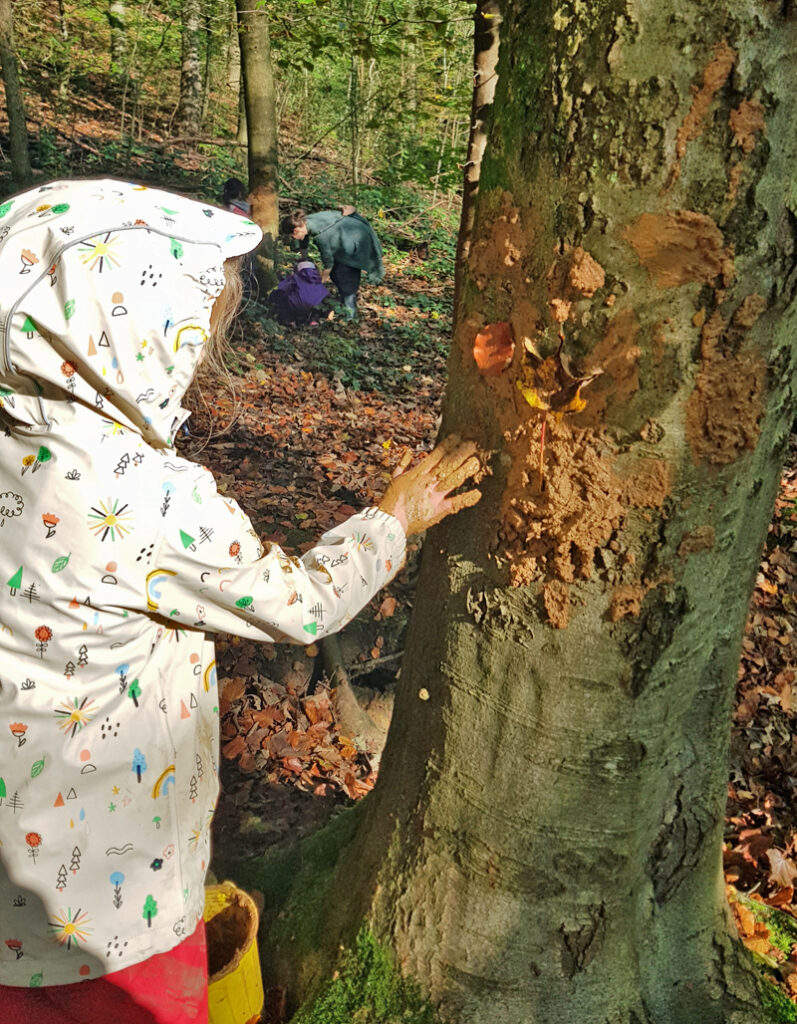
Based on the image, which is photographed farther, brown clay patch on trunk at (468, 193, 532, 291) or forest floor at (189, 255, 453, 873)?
forest floor at (189, 255, 453, 873)

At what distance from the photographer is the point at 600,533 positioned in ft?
4.85

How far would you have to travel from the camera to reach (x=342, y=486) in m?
5.36

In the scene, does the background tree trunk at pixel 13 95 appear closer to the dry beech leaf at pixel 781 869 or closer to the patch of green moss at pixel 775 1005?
the dry beech leaf at pixel 781 869

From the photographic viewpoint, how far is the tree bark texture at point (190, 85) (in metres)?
11.2

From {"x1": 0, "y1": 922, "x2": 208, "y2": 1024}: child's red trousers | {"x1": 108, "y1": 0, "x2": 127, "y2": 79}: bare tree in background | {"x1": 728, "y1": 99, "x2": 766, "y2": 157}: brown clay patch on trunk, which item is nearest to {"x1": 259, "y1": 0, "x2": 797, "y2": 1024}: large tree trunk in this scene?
{"x1": 728, "y1": 99, "x2": 766, "y2": 157}: brown clay patch on trunk

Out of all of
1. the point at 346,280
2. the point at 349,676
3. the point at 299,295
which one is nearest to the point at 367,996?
the point at 349,676

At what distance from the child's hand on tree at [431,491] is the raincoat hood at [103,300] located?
52cm

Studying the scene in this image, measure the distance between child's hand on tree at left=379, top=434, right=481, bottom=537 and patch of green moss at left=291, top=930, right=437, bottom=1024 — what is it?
1166 millimetres

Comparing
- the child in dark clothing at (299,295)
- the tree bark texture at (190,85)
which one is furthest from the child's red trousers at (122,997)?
the tree bark texture at (190,85)

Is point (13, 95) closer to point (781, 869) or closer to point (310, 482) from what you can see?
point (310, 482)

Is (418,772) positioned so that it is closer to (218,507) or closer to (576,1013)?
(576,1013)

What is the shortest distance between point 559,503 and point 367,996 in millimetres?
1400

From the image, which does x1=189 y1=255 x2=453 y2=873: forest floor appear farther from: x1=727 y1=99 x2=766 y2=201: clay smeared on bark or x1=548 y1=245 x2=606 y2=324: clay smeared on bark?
x1=727 y1=99 x2=766 y2=201: clay smeared on bark

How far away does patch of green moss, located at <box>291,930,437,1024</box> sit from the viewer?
1.89 m
